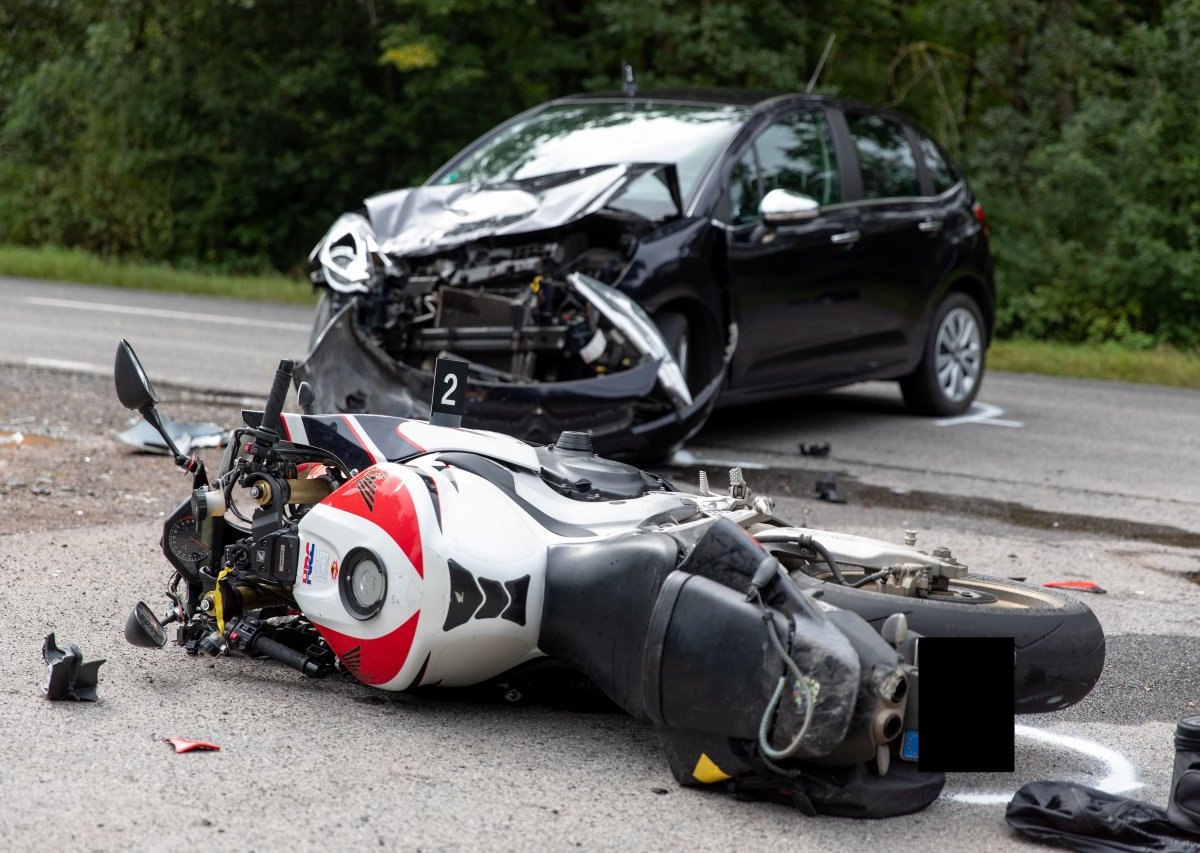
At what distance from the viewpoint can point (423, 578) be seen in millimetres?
3664

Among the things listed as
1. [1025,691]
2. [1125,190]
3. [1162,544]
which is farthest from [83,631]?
[1125,190]

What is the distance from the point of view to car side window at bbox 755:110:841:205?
326 inches

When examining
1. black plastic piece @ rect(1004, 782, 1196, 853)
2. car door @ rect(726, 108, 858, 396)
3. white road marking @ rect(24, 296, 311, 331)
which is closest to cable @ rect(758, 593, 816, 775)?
black plastic piece @ rect(1004, 782, 1196, 853)

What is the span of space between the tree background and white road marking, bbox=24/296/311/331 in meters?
6.15

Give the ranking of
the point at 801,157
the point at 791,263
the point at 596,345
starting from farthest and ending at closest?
1. the point at 801,157
2. the point at 791,263
3. the point at 596,345

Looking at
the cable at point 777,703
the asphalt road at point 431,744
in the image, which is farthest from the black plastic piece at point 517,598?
the cable at point 777,703

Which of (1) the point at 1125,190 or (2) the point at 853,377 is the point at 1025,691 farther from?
(1) the point at 1125,190

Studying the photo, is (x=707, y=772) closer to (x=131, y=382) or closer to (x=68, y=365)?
(x=131, y=382)

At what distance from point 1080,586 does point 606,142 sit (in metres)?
3.72

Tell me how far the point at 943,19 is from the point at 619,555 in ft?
53.4

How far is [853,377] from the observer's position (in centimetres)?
885

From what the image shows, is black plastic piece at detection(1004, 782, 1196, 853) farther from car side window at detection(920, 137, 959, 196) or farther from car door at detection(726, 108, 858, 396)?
car side window at detection(920, 137, 959, 196)

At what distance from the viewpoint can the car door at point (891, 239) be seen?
8.82 m

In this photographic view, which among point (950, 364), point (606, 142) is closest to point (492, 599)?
point (606, 142)
